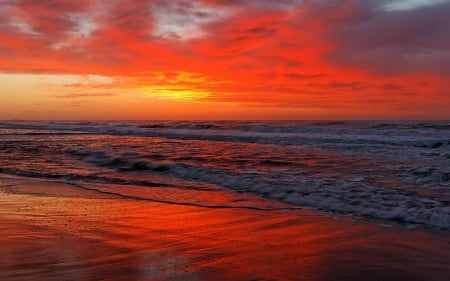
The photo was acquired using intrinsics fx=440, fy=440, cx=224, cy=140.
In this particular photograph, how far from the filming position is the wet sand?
159 inches

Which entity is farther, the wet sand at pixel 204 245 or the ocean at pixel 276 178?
the ocean at pixel 276 178

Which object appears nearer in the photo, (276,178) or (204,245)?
(204,245)

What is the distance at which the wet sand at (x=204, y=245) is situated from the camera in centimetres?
404

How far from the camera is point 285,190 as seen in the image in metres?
8.59

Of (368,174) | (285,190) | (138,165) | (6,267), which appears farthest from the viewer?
(138,165)

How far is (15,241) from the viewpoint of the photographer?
500 cm

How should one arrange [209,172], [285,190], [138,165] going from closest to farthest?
[285,190] < [209,172] < [138,165]

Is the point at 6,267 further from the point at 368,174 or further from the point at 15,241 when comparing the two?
the point at 368,174

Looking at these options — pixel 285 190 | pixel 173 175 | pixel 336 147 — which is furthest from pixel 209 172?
pixel 336 147

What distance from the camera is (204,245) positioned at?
4.96m

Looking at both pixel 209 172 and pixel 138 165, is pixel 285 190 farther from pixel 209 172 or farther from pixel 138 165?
Result: pixel 138 165

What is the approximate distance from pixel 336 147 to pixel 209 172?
896 cm

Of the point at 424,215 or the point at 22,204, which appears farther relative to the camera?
the point at 22,204

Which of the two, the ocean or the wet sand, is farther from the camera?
the ocean
